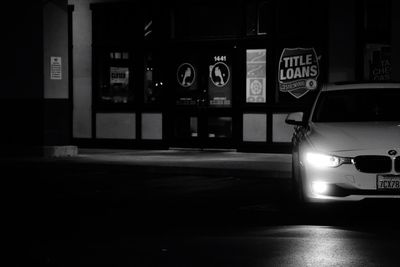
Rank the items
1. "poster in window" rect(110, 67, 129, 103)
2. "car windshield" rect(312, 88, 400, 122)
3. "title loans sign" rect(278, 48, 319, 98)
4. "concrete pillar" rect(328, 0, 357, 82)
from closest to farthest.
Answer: "car windshield" rect(312, 88, 400, 122) < "concrete pillar" rect(328, 0, 357, 82) < "title loans sign" rect(278, 48, 319, 98) < "poster in window" rect(110, 67, 129, 103)

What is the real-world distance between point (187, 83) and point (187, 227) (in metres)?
13.1

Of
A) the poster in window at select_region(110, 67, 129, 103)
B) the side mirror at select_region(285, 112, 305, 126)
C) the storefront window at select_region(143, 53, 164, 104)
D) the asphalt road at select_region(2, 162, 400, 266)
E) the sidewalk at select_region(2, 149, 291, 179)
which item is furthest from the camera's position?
the poster in window at select_region(110, 67, 129, 103)

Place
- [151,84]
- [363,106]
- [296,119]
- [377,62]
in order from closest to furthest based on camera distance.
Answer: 1. [296,119]
2. [363,106]
3. [377,62]
4. [151,84]

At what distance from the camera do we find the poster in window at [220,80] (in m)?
22.8

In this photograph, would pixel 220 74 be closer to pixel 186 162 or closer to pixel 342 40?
pixel 342 40

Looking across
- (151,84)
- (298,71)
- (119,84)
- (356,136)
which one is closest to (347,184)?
(356,136)

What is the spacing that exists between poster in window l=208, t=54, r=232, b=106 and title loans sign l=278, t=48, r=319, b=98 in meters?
1.49

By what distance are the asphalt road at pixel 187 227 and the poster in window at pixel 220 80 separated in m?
7.28

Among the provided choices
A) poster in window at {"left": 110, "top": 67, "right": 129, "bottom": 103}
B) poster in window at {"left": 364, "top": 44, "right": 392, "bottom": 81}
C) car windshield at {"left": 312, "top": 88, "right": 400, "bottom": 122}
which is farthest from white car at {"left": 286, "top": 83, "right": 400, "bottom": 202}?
poster in window at {"left": 110, "top": 67, "right": 129, "bottom": 103}

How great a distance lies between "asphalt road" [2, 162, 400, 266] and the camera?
8453 millimetres

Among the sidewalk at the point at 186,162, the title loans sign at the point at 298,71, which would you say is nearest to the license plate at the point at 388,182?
the sidewalk at the point at 186,162

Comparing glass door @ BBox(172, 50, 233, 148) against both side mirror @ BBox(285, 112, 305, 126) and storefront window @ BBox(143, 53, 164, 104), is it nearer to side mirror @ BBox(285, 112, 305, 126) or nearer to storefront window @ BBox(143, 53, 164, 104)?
storefront window @ BBox(143, 53, 164, 104)

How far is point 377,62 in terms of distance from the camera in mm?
20672

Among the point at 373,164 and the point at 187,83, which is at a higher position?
the point at 187,83
